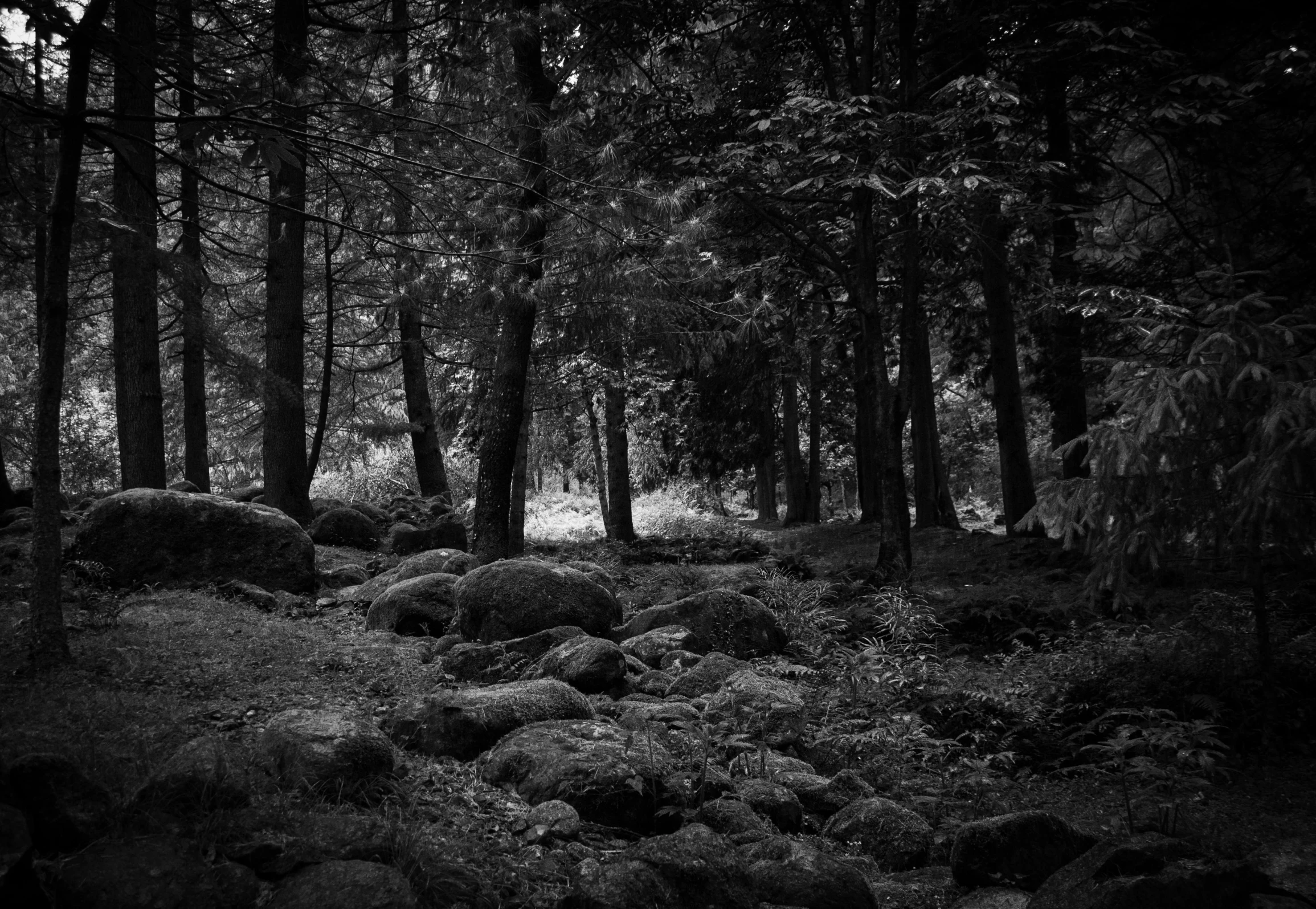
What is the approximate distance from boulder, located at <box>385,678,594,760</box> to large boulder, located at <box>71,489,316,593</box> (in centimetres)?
476

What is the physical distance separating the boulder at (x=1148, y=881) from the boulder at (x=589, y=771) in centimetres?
186

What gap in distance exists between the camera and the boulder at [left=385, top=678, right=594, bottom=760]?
5.10m

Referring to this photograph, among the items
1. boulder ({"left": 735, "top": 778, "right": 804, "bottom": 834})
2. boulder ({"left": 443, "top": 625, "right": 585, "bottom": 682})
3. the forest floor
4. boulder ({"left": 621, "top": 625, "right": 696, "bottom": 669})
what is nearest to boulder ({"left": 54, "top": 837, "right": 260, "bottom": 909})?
the forest floor

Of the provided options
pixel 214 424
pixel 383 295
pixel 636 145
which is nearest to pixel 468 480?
pixel 214 424

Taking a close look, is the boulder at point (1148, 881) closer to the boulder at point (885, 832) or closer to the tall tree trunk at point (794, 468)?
the boulder at point (885, 832)

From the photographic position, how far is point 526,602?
26.6ft

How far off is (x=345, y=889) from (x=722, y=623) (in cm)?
545

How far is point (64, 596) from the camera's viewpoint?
728cm

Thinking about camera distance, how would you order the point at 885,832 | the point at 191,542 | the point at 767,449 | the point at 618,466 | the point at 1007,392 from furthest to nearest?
the point at 767,449
the point at 618,466
the point at 1007,392
the point at 191,542
the point at 885,832

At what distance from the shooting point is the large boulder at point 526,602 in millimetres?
7953

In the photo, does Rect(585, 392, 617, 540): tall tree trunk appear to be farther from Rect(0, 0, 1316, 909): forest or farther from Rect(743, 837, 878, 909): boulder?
Rect(743, 837, 878, 909): boulder

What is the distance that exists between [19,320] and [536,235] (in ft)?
42.2

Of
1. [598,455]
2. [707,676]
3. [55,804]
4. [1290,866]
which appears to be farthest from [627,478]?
[55,804]

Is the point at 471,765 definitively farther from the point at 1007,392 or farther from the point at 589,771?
the point at 1007,392
